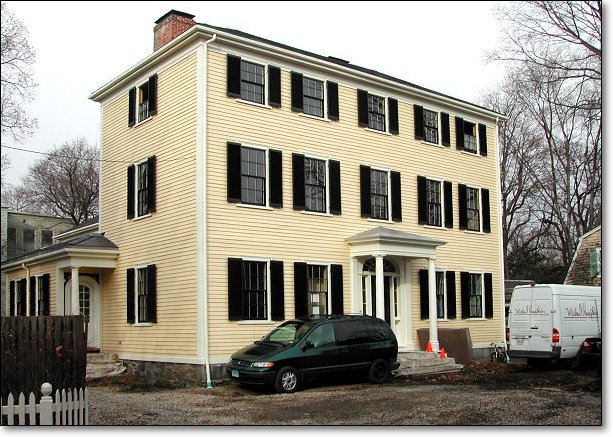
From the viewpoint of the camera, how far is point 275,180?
67.3 feet

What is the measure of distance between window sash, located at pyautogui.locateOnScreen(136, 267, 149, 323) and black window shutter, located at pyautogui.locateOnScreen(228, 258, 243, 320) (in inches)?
130

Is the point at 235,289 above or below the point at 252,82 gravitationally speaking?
below

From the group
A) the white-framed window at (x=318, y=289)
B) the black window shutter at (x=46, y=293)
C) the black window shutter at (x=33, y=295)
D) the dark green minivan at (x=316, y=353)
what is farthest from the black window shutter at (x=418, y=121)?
the black window shutter at (x=33, y=295)

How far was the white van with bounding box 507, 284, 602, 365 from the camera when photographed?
21656 mm

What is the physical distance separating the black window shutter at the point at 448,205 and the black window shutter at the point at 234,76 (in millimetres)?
9537

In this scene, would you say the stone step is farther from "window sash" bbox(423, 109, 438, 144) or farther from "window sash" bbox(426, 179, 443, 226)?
"window sash" bbox(423, 109, 438, 144)

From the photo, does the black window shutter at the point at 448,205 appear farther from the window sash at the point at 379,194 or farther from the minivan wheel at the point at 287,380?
the minivan wheel at the point at 287,380

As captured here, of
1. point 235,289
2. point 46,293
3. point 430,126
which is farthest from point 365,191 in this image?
point 46,293

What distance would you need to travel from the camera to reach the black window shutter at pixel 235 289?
19047mm

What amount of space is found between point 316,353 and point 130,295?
7349 millimetres

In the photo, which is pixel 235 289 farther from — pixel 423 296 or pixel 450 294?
pixel 450 294

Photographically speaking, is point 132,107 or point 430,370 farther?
point 132,107

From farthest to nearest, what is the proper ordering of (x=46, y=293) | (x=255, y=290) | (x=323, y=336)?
(x=46, y=293)
(x=255, y=290)
(x=323, y=336)

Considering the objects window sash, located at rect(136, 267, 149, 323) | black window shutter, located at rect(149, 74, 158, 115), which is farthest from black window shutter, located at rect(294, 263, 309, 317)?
black window shutter, located at rect(149, 74, 158, 115)
